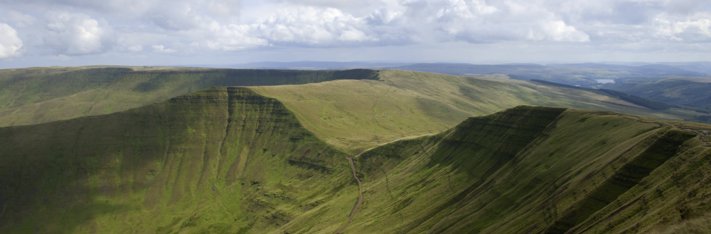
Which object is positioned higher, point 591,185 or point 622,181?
point 622,181

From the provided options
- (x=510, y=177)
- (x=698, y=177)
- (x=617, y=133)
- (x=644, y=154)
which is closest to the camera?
(x=698, y=177)

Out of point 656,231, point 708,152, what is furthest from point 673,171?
point 656,231

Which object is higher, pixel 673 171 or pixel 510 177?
pixel 673 171

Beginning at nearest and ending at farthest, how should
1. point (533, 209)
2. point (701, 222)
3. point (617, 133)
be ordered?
1. point (701, 222)
2. point (533, 209)
3. point (617, 133)

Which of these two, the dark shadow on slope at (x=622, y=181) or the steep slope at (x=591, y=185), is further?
the dark shadow on slope at (x=622, y=181)

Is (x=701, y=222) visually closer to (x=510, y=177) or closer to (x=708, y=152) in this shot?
(x=708, y=152)

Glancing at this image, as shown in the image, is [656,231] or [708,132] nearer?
[656,231]

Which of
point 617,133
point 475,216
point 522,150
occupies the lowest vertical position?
point 475,216

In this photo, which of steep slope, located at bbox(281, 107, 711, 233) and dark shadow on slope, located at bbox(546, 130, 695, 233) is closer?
steep slope, located at bbox(281, 107, 711, 233)

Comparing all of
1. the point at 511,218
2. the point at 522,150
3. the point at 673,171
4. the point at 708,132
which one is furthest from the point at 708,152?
the point at 522,150

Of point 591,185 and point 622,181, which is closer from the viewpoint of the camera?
point 622,181
